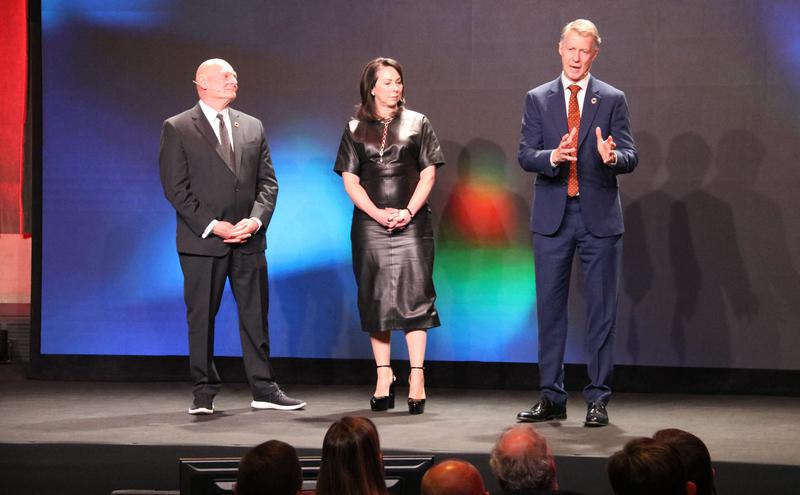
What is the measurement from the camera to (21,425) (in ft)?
15.7

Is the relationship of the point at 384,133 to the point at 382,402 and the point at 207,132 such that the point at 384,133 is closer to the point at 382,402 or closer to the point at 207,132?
the point at 207,132

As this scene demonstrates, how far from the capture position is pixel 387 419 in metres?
4.95

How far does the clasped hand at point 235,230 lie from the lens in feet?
16.7

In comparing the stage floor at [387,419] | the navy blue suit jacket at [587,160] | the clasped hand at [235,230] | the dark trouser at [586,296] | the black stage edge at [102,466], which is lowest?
the black stage edge at [102,466]

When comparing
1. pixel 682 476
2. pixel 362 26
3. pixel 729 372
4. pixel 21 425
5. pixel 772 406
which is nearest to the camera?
pixel 682 476

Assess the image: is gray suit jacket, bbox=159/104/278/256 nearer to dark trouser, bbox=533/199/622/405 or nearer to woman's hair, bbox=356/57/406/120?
woman's hair, bbox=356/57/406/120

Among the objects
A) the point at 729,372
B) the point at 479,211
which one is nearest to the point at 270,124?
the point at 479,211

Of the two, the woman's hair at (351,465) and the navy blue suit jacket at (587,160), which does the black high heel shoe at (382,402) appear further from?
the woman's hair at (351,465)

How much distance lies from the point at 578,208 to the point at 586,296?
39cm

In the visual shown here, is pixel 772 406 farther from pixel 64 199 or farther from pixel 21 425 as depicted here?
pixel 64 199

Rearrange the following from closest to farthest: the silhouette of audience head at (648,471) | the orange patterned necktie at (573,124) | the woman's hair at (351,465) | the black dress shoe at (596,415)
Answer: the silhouette of audience head at (648,471) < the woman's hair at (351,465) < the black dress shoe at (596,415) < the orange patterned necktie at (573,124)

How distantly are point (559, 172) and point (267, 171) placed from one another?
1426 mm

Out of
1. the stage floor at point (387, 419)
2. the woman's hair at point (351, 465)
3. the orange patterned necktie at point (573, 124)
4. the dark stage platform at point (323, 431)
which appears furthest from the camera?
the orange patterned necktie at point (573, 124)

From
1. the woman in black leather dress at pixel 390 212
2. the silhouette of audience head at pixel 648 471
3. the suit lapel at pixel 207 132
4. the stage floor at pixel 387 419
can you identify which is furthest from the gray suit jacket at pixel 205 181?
the silhouette of audience head at pixel 648 471
